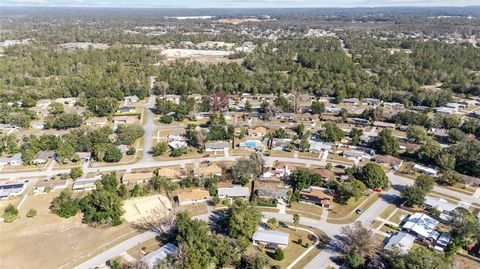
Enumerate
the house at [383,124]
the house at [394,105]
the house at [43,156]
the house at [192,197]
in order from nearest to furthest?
1. the house at [192,197]
2. the house at [43,156]
3. the house at [383,124]
4. the house at [394,105]


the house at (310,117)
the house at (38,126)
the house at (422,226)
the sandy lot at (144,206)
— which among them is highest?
the house at (310,117)

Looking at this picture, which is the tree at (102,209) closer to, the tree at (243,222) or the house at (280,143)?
the tree at (243,222)

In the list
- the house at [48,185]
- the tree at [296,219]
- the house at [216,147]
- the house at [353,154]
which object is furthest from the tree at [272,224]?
the house at [48,185]

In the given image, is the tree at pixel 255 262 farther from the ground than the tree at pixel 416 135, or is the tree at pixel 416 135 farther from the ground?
the tree at pixel 416 135

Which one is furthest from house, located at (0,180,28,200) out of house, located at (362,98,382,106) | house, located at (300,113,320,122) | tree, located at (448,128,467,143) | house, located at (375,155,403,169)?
house, located at (362,98,382,106)

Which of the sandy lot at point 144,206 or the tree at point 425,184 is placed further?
the tree at point 425,184

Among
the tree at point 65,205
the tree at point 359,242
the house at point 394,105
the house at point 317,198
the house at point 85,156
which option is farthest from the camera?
the house at point 394,105
